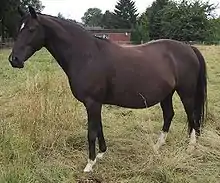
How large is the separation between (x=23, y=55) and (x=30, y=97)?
152cm

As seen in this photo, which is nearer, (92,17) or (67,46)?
(67,46)

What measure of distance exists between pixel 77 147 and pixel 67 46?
4.94ft

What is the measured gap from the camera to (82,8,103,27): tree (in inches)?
3616

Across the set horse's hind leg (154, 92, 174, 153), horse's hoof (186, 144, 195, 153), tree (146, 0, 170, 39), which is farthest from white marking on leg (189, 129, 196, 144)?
tree (146, 0, 170, 39)

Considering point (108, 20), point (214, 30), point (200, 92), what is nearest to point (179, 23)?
point (214, 30)

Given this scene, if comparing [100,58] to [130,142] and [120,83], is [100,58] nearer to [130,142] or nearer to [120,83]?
[120,83]

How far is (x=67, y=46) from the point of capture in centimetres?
445

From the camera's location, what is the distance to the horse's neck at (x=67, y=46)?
14.5 feet

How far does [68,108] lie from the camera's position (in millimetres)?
5734

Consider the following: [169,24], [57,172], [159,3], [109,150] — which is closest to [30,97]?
[109,150]

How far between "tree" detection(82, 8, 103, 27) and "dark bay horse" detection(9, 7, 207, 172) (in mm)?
85179

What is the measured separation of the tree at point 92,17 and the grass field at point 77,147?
277ft

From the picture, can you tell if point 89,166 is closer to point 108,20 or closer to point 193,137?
point 193,137

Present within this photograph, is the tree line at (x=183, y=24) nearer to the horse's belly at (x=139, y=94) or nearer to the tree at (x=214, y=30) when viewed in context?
the tree at (x=214, y=30)
